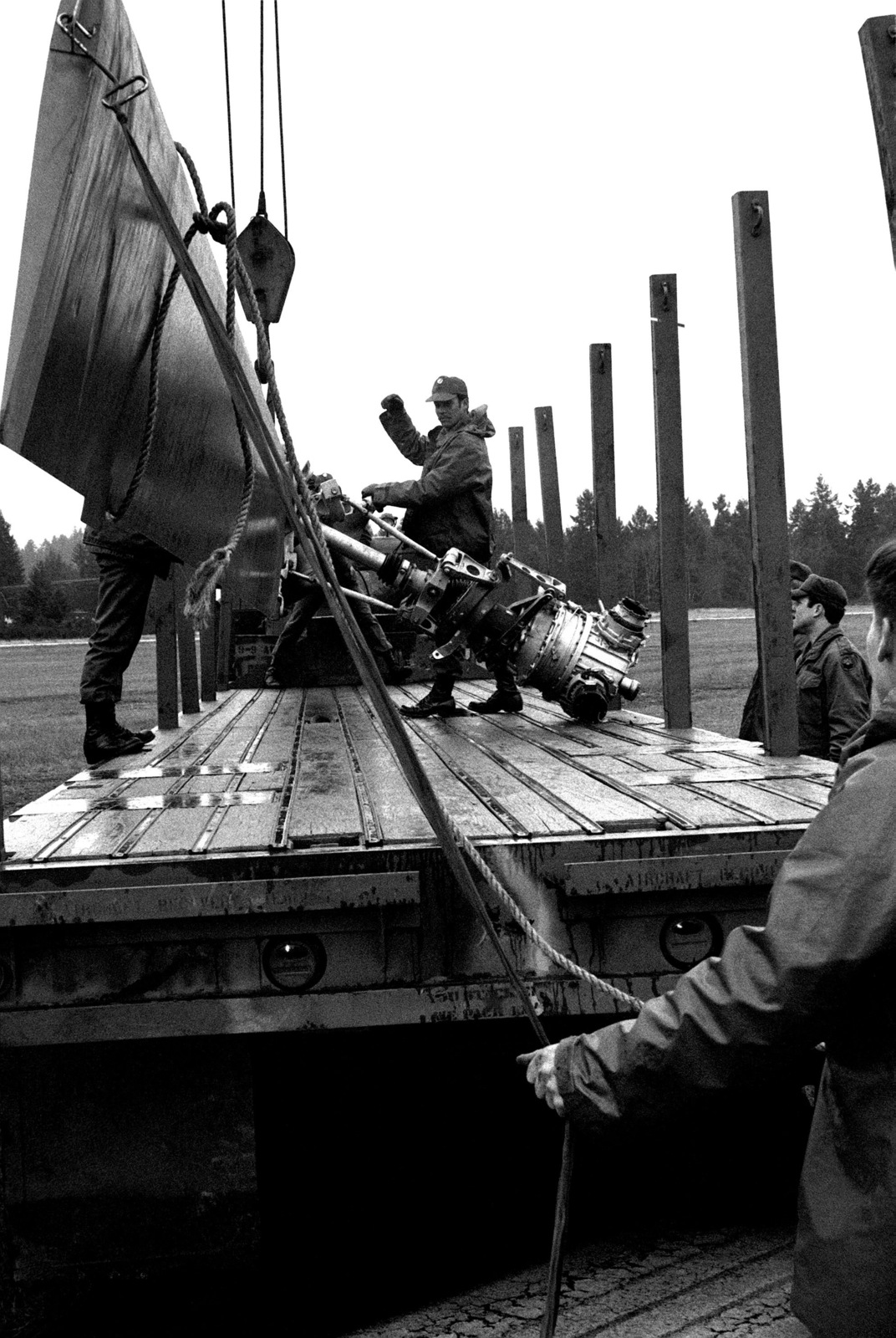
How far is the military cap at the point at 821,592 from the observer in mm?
7207

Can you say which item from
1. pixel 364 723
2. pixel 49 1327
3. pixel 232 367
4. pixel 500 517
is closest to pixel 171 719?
pixel 364 723

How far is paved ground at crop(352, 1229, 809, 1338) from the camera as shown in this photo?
3492mm

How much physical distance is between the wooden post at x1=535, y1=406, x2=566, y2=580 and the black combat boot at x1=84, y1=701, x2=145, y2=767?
→ 17.5 ft

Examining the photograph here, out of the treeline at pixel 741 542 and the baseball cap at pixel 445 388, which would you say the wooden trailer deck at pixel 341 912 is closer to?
the baseball cap at pixel 445 388

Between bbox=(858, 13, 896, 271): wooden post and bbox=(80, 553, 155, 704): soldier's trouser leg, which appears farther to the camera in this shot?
bbox=(80, 553, 155, 704): soldier's trouser leg

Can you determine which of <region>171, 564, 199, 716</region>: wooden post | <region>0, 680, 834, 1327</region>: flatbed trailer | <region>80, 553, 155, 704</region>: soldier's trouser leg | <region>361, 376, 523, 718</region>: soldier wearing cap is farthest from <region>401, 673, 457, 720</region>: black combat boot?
<region>0, 680, 834, 1327</region>: flatbed trailer

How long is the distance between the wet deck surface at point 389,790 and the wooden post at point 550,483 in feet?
13.3

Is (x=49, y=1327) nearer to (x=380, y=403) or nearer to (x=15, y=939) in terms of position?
(x=15, y=939)

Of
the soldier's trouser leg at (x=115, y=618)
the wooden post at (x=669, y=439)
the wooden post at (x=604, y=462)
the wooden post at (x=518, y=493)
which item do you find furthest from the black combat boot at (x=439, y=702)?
the wooden post at (x=518, y=493)

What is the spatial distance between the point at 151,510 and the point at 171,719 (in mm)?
3398

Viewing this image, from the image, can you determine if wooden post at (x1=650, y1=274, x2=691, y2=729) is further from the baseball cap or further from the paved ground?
the paved ground

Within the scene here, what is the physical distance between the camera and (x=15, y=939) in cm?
337

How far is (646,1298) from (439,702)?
4695mm

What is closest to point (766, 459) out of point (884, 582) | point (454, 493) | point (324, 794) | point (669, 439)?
point (669, 439)
